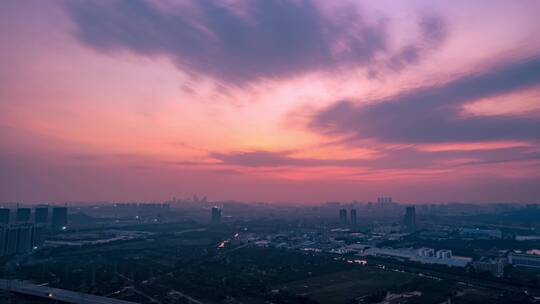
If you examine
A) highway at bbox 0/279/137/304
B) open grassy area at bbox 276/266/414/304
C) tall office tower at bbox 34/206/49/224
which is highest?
tall office tower at bbox 34/206/49/224

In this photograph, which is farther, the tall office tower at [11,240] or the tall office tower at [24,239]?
the tall office tower at [24,239]

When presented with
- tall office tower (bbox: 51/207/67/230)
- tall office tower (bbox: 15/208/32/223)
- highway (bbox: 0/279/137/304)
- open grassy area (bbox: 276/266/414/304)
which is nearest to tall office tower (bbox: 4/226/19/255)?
highway (bbox: 0/279/137/304)

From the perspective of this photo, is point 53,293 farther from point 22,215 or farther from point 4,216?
point 22,215

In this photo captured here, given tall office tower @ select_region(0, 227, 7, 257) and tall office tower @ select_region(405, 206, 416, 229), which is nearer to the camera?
tall office tower @ select_region(0, 227, 7, 257)

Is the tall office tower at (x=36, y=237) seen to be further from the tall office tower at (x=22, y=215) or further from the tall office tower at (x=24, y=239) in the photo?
the tall office tower at (x=22, y=215)

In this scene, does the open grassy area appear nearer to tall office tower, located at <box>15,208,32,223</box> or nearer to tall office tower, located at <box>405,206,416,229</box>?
tall office tower, located at <box>405,206,416,229</box>

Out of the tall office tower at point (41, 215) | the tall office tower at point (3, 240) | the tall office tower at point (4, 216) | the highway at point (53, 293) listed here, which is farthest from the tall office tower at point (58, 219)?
the highway at point (53, 293)
